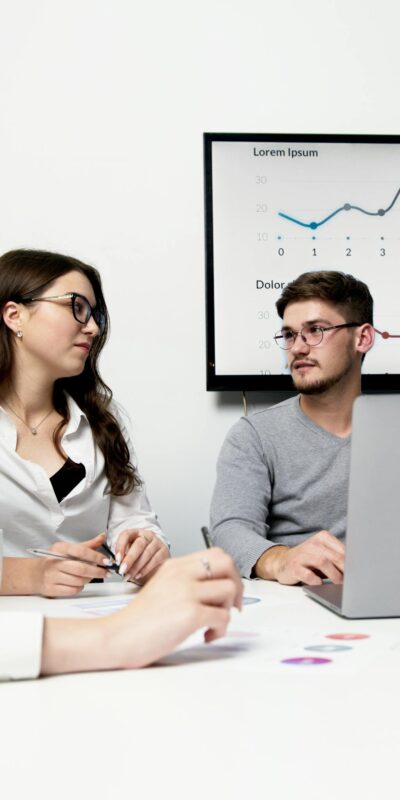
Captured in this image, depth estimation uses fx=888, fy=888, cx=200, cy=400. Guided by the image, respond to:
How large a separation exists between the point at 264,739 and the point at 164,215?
2382mm

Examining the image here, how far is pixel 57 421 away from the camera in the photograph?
2.25 meters

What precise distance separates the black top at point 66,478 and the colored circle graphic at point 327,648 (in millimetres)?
1107

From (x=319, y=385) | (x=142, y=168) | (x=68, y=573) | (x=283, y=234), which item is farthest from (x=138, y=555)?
(x=142, y=168)

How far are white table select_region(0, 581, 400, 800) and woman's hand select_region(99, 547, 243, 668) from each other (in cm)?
3

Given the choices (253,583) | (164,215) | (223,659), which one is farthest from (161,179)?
(223,659)

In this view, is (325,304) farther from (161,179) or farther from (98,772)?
(98,772)

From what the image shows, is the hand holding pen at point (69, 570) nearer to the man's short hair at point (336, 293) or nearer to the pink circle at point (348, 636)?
the pink circle at point (348, 636)

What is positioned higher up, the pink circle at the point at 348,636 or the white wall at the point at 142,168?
the white wall at the point at 142,168

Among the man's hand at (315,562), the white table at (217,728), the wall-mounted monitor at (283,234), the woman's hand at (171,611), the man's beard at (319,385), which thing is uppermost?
the wall-mounted monitor at (283,234)

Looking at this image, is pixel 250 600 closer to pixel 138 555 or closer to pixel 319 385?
pixel 138 555

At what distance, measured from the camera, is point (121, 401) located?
2912mm

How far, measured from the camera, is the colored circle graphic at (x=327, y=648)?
1.05m

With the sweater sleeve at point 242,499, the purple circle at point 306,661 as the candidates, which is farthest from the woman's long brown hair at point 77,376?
the purple circle at point 306,661

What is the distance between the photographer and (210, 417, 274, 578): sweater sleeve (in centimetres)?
185
